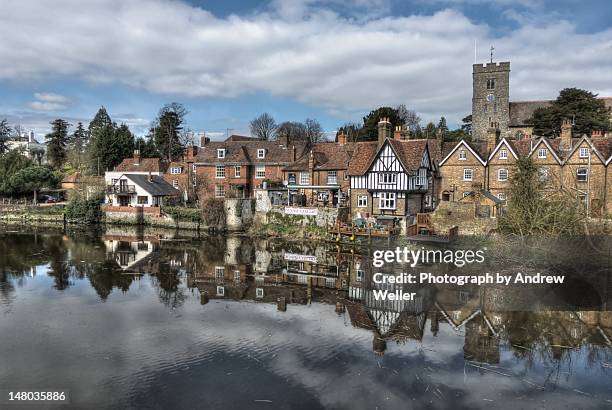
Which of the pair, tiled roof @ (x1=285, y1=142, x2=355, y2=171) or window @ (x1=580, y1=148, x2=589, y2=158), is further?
tiled roof @ (x1=285, y1=142, x2=355, y2=171)

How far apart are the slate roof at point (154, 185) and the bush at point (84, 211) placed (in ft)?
13.7

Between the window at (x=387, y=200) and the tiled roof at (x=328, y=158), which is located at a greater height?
the tiled roof at (x=328, y=158)

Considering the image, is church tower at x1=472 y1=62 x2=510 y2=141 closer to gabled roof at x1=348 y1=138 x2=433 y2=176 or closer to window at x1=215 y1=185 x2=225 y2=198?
gabled roof at x1=348 y1=138 x2=433 y2=176

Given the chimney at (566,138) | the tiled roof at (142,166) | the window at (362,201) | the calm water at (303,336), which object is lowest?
the calm water at (303,336)

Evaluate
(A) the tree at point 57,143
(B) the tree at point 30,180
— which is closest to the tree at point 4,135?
(A) the tree at point 57,143

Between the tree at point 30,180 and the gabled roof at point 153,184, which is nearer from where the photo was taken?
the gabled roof at point 153,184

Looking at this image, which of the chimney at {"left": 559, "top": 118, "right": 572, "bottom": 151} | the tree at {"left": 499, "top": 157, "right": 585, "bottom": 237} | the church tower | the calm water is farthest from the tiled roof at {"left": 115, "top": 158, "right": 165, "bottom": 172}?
the tree at {"left": 499, "top": 157, "right": 585, "bottom": 237}

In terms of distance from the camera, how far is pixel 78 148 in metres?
76.7

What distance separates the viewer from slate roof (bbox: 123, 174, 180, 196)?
44875 millimetres

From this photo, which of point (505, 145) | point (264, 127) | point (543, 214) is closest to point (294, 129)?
point (264, 127)

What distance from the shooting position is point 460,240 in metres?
27.2

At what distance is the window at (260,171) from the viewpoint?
44469 millimetres

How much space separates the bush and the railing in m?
1.66

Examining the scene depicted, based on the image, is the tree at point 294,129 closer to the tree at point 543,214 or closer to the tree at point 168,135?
the tree at point 168,135
